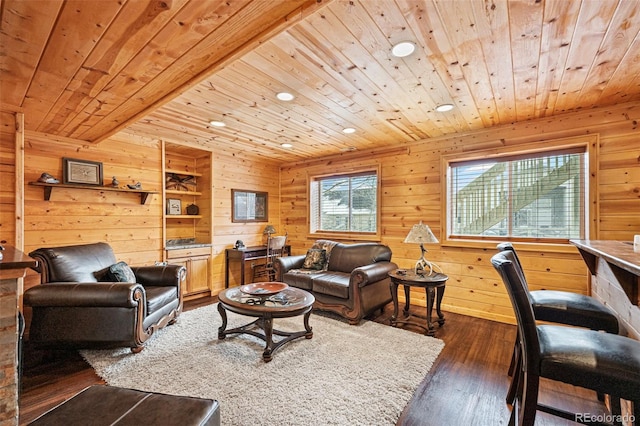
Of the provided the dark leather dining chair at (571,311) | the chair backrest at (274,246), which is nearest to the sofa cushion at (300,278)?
the chair backrest at (274,246)

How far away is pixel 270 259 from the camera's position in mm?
4941

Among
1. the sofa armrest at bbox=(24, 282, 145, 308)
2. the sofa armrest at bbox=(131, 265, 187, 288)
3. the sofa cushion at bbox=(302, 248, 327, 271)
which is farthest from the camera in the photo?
the sofa cushion at bbox=(302, 248, 327, 271)

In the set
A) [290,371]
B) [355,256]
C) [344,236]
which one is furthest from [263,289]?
[344,236]

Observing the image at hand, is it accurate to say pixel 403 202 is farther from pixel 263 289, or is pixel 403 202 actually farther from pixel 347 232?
pixel 263 289

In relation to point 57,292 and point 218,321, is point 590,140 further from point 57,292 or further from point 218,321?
point 57,292

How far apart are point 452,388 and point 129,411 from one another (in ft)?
6.74

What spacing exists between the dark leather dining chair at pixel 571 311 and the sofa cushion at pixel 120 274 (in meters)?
3.38

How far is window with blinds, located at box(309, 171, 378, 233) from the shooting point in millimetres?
4758

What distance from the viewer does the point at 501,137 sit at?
350 cm

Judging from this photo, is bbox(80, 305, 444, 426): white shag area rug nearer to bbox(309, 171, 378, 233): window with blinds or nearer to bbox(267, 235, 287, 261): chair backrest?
bbox(267, 235, 287, 261): chair backrest

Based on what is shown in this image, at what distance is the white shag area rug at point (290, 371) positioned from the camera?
1.82 meters

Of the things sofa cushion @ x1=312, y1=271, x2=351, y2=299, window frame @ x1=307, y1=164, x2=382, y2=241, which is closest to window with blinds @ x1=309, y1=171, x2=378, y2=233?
window frame @ x1=307, y1=164, x2=382, y2=241

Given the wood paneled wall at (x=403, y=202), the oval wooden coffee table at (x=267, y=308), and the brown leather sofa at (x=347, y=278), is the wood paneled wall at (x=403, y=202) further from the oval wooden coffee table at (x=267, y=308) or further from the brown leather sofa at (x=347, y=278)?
the oval wooden coffee table at (x=267, y=308)

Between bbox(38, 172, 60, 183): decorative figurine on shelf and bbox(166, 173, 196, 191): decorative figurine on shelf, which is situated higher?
bbox(166, 173, 196, 191): decorative figurine on shelf
